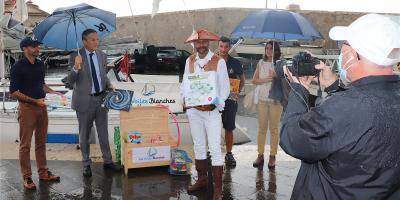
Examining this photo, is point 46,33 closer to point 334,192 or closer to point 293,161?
point 293,161

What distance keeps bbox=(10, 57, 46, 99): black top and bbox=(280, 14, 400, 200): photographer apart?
12.8 ft

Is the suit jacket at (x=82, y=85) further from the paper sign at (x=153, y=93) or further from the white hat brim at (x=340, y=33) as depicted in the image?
the white hat brim at (x=340, y=33)

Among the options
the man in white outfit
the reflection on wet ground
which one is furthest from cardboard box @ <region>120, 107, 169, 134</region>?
the man in white outfit

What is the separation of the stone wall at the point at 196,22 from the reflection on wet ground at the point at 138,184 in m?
28.7

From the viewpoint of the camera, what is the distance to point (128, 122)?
562 centimetres

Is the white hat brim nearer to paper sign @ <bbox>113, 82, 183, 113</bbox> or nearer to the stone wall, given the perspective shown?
paper sign @ <bbox>113, 82, 183, 113</bbox>

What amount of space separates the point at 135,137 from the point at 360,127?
4215mm

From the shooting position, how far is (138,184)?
529 centimetres

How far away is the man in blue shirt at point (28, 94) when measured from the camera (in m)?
4.86

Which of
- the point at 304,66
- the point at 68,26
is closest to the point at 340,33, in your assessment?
the point at 304,66

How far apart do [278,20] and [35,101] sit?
3475 mm

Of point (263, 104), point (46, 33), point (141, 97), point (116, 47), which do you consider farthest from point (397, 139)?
point (116, 47)

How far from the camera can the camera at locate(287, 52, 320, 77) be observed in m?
2.17

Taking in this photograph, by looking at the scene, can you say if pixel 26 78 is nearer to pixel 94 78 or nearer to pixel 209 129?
pixel 94 78
